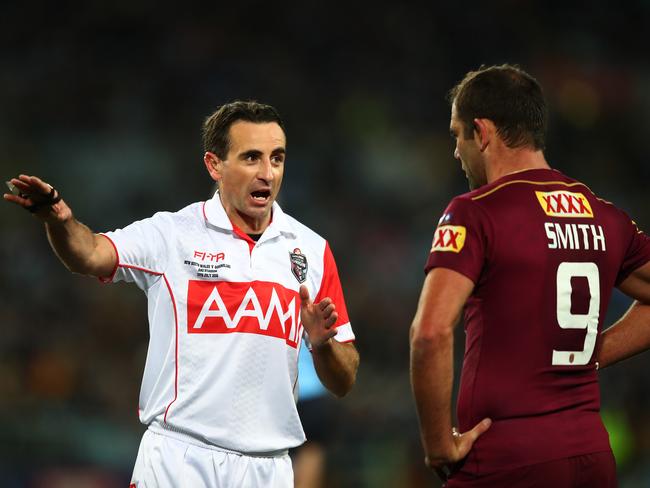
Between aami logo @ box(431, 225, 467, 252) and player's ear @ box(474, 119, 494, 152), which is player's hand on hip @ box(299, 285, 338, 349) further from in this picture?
player's ear @ box(474, 119, 494, 152)

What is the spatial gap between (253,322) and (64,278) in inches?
264

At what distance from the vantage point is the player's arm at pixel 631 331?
371cm

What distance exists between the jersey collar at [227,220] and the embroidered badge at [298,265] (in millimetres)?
112

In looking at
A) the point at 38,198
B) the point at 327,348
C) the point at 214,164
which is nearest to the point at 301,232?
the point at 214,164

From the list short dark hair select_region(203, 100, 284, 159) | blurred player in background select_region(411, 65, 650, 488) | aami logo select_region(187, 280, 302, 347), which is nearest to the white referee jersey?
aami logo select_region(187, 280, 302, 347)

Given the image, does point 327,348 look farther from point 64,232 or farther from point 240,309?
point 64,232

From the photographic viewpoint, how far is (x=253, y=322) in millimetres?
3846

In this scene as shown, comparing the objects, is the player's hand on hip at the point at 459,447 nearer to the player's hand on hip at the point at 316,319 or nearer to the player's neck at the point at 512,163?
the player's hand on hip at the point at 316,319

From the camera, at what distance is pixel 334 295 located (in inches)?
166

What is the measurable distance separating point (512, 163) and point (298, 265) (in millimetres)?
1101

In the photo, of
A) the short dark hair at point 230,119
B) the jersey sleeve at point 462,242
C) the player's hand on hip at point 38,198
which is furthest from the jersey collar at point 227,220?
the jersey sleeve at point 462,242

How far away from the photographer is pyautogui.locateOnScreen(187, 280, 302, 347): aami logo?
12.6 feet

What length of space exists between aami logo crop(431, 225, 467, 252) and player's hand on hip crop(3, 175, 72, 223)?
1.38 meters

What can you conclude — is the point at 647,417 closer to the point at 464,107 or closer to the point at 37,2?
the point at 464,107
